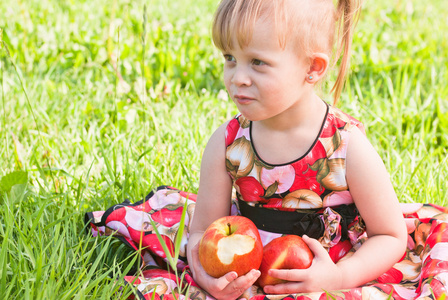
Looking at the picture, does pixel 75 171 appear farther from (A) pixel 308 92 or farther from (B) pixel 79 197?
(A) pixel 308 92

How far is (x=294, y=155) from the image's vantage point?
1940mm

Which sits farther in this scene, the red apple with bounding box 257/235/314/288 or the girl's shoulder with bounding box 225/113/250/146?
the girl's shoulder with bounding box 225/113/250/146

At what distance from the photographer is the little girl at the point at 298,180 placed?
1751 millimetres

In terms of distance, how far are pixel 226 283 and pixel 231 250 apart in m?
0.10

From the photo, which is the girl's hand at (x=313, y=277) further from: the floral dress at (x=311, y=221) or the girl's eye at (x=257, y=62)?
the girl's eye at (x=257, y=62)

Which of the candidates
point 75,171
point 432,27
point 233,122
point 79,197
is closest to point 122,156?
point 75,171

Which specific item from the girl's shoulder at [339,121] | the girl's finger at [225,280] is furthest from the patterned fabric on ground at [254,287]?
the girl's shoulder at [339,121]

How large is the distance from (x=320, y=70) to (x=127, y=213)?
900mm

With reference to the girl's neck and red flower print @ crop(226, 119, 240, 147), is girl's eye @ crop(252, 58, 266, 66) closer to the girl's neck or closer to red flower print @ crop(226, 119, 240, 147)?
the girl's neck

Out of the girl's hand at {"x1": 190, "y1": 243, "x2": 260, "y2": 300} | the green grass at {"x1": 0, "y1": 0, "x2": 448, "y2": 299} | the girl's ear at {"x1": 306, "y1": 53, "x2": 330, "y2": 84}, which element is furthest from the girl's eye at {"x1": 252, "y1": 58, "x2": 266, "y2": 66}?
the green grass at {"x1": 0, "y1": 0, "x2": 448, "y2": 299}

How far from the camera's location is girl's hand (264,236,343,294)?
1.75 meters

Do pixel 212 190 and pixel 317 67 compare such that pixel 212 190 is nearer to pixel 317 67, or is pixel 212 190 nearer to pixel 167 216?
pixel 167 216

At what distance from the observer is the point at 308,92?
192cm

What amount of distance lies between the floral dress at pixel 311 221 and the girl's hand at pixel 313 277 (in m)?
0.04
